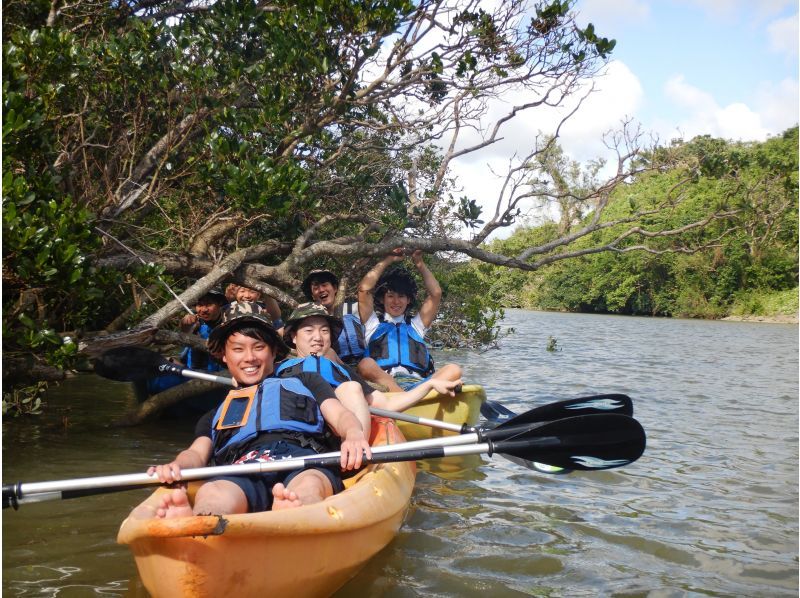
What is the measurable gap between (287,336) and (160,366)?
1636 mm

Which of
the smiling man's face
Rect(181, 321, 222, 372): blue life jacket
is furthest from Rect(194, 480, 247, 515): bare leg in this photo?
Rect(181, 321, 222, 372): blue life jacket

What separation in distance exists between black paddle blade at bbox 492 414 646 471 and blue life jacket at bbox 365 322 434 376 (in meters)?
2.82

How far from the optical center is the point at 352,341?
6.15 m

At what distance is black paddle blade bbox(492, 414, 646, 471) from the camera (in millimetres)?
3420

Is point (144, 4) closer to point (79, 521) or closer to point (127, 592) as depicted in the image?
point (79, 521)

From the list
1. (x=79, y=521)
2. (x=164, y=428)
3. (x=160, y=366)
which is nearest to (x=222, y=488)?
(x=79, y=521)

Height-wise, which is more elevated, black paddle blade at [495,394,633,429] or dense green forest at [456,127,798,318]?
dense green forest at [456,127,798,318]

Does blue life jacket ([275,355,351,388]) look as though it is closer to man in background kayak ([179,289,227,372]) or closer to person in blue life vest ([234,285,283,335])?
person in blue life vest ([234,285,283,335])

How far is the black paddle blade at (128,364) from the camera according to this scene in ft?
16.4

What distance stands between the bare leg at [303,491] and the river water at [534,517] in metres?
0.46

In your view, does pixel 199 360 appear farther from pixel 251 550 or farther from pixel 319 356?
pixel 251 550

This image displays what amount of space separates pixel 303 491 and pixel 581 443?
1.52 meters

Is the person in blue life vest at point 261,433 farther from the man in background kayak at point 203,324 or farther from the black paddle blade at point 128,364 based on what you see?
the man in background kayak at point 203,324

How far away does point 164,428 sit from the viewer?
611 cm
